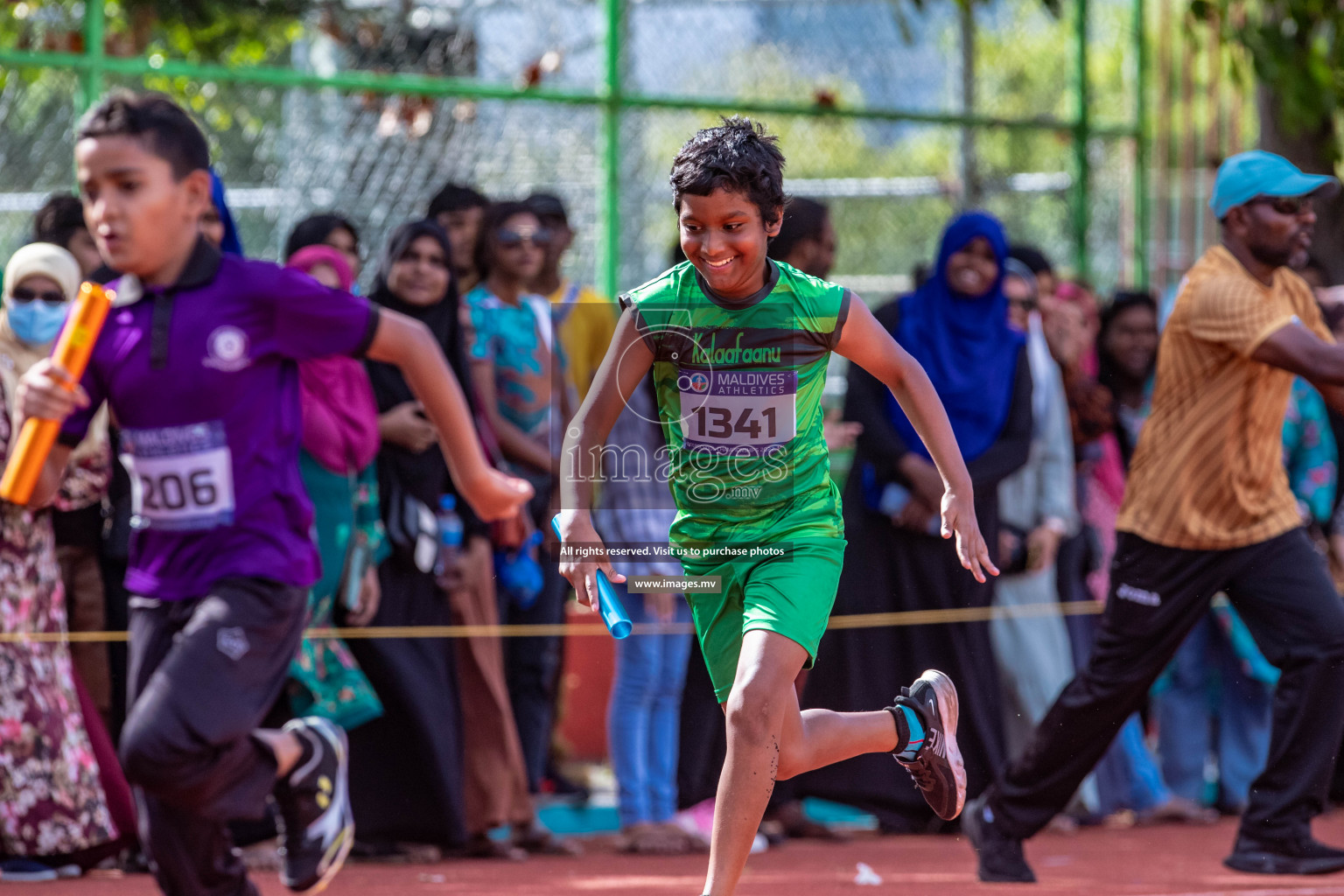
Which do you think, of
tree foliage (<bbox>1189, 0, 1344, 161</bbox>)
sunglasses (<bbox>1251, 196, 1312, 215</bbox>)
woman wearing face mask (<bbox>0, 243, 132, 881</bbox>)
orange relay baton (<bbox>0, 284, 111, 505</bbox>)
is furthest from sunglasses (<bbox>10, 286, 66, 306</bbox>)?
tree foliage (<bbox>1189, 0, 1344, 161</bbox>)

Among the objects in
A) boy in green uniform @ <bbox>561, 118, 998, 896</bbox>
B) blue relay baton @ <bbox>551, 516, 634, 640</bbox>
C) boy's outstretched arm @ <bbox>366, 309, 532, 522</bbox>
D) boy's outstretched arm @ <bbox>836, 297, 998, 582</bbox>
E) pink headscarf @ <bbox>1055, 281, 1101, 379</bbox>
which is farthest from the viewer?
Result: pink headscarf @ <bbox>1055, 281, 1101, 379</bbox>

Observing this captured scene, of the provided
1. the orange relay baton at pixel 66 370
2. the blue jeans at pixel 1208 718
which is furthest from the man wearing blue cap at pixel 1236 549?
the orange relay baton at pixel 66 370

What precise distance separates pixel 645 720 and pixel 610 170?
277 centimetres

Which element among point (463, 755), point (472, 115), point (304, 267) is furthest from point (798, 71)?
point (463, 755)

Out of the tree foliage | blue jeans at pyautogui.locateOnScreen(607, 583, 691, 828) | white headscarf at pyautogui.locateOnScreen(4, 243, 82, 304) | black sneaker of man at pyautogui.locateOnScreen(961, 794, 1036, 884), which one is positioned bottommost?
black sneaker of man at pyautogui.locateOnScreen(961, 794, 1036, 884)

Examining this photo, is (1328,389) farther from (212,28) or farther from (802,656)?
(212,28)

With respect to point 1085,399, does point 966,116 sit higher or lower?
higher

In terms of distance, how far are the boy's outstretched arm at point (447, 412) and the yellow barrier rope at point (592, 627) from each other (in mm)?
2061

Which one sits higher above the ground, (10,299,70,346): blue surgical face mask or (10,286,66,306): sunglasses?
(10,286,66,306): sunglasses

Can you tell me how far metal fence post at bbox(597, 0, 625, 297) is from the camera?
8.45 m

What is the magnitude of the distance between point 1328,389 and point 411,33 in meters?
4.53

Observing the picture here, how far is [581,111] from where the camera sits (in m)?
8.45

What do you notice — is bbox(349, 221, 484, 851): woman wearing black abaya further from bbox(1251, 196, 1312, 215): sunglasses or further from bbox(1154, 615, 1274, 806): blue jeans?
bbox(1154, 615, 1274, 806): blue jeans

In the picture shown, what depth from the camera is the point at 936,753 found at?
15.7 feet
